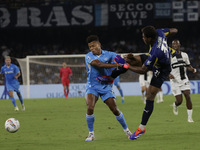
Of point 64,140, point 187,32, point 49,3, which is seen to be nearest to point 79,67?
point 49,3

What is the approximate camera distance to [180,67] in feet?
40.7

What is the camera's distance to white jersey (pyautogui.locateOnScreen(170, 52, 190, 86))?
40.3 ft

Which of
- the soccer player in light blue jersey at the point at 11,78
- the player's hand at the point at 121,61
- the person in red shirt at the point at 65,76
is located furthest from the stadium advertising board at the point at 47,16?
the player's hand at the point at 121,61

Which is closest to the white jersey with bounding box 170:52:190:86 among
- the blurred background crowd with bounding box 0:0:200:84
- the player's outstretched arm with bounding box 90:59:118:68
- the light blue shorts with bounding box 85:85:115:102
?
the light blue shorts with bounding box 85:85:115:102

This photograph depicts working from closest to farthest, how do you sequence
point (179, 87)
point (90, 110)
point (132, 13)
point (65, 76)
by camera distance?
point (90, 110) → point (179, 87) → point (65, 76) → point (132, 13)

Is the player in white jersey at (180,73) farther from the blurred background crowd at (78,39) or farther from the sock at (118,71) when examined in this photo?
the blurred background crowd at (78,39)

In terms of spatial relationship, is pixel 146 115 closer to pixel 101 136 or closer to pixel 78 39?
pixel 101 136

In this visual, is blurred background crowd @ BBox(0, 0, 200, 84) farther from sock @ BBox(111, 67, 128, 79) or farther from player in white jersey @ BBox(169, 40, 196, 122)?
sock @ BBox(111, 67, 128, 79)

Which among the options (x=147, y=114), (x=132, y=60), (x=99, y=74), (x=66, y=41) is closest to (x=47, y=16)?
(x=66, y=41)

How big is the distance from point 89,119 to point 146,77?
12.4 meters

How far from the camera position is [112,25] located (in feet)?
99.4

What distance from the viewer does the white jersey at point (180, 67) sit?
1227cm

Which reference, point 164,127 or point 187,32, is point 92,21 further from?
point 164,127

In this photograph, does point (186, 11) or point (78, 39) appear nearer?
point (186, 11)
